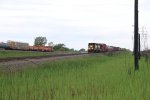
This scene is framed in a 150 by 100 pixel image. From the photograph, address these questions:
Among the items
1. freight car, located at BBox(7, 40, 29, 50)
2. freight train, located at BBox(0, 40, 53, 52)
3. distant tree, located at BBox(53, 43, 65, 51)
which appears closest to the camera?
freight train, located at BBox(0, 40, 53, 52)

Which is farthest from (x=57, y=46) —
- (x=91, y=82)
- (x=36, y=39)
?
(x=91, y=82)

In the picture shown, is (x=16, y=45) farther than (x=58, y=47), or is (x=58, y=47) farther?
(x=58, y=47)

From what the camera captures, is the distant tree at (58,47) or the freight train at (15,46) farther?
the distant tree at (58,47)

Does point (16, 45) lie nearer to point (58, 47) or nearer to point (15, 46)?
point (15, 46)

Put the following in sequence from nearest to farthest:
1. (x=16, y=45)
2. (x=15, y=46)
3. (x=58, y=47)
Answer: (x=15, y=46)
(x=16, y=45)
(x=58, y=47)

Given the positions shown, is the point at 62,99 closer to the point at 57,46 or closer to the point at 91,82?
the point at 91,82

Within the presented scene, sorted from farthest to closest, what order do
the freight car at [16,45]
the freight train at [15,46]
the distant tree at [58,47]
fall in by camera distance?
the distant tree at [58,47] < the freight car at [16,45] < the freight train at [15,46]

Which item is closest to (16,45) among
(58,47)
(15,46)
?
(15,46)

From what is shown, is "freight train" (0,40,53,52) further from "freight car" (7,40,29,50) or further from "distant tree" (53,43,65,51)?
"distant tree" (53,43,65,51)

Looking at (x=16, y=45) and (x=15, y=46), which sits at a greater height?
(x=16, y=45)

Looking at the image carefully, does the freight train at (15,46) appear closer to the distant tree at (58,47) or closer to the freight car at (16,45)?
the freight car at (16,45)

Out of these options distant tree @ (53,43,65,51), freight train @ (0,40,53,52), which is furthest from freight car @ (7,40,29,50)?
distant tree @ (53,43,65,51)

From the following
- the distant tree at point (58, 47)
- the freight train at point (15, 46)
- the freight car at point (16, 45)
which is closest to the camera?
the freight train at point (15, 46)

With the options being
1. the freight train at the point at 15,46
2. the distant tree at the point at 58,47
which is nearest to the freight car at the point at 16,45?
the freight train at the point at 15,46
